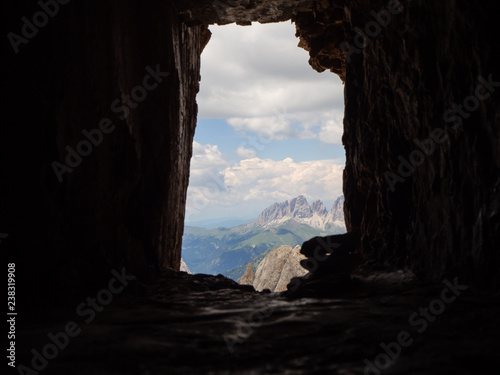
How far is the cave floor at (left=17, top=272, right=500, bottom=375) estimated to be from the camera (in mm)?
2490

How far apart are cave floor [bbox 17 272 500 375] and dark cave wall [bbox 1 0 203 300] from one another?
0.96 meters

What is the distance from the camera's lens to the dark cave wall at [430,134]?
3.79 metres

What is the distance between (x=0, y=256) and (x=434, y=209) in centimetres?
577

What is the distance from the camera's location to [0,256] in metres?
3.96

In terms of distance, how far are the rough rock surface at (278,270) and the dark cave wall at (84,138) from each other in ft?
91.2

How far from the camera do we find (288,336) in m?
3.22

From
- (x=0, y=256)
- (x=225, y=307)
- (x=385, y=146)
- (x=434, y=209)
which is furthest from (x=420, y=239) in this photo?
(x=0, y=256)

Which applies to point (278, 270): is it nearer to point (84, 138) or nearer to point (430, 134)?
point (430, 134)

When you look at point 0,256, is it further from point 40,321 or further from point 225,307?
point 225,307

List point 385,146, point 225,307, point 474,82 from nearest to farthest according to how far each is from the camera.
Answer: point 474,82
point 225,307
point 385,146

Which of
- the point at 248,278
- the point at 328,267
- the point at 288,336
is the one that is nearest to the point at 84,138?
the point at 288,336

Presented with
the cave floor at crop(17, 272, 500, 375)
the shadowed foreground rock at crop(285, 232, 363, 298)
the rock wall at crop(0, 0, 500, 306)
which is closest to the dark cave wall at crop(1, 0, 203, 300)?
the rock wall at crop(0, 0, 500, 306)

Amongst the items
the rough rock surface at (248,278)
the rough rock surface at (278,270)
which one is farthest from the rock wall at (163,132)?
the rough rock surface at (248,278)

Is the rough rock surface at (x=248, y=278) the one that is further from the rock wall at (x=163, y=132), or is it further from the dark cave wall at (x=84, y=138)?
the dark cave wall at (x=84, y=138)
